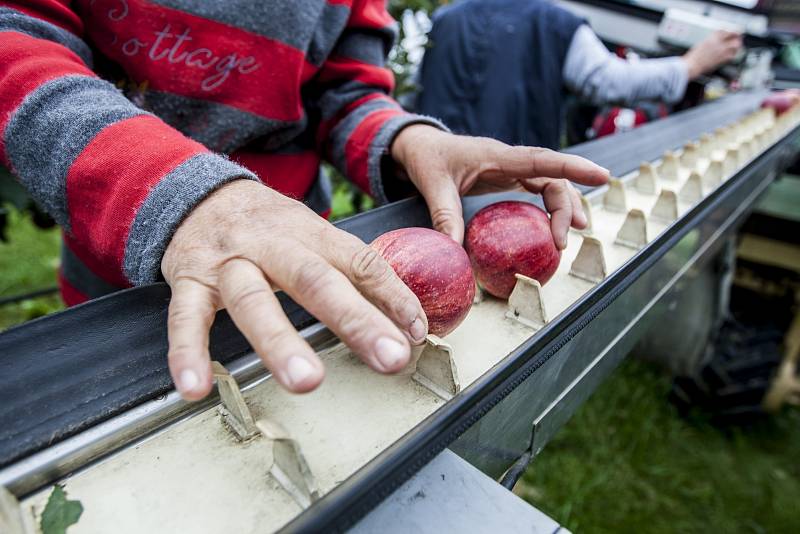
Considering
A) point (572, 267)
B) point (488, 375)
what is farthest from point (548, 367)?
point (572, 267)

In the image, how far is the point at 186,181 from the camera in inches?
28.0

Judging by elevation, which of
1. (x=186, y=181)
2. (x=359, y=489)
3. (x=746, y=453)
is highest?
(x=186, y=181)

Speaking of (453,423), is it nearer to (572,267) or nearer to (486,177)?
(572,267)

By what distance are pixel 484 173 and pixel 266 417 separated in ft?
2.41

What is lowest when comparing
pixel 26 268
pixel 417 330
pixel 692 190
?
pixel 26 268

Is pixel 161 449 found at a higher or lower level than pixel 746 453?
higher

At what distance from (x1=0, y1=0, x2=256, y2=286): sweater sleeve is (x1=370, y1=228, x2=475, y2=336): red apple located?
294 mm

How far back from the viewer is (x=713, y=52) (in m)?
3.27

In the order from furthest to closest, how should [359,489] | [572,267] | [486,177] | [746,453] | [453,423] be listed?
1. [746,453]
2. [486,177]
3. [572,267]
4. [453,423]
5. [359,489]

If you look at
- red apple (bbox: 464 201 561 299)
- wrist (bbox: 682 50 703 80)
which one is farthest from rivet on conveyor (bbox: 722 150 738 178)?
wrist (bbox: 682 50 703 80)

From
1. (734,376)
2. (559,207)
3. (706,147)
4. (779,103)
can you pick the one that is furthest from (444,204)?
(734,376)

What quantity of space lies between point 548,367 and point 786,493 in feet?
11.3

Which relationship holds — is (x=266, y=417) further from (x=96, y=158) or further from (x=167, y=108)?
(x=167, y=108)

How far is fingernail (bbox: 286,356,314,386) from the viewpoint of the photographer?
1.79 feet
